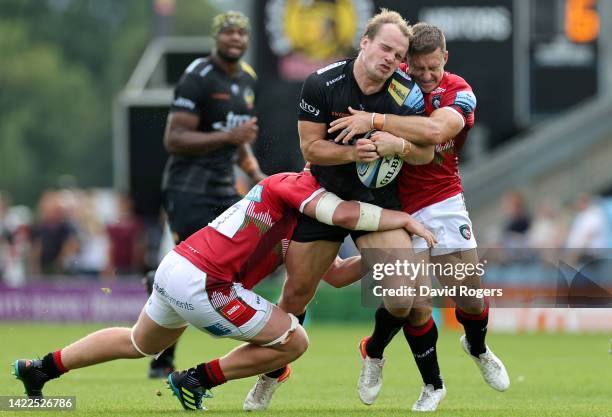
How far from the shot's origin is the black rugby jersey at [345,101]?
907 cm

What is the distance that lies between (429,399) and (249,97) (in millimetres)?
3775

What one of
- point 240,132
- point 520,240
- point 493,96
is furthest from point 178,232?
point 493,96

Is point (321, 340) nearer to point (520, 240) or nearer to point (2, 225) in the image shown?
point (520, 240)

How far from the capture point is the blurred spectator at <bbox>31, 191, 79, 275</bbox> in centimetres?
2255

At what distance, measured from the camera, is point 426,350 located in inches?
378

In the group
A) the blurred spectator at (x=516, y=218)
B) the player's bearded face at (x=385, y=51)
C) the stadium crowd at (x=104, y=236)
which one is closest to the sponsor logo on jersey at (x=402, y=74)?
the player's bearded face at (x=385, y=51)

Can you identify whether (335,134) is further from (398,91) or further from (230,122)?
(230,122)

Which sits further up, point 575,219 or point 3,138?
point 575,219

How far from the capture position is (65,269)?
22500mm

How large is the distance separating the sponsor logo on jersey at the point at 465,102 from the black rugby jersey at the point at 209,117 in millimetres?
3062

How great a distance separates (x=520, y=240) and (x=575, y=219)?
806 mm

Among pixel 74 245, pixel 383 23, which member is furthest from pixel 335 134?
pixel 74 245

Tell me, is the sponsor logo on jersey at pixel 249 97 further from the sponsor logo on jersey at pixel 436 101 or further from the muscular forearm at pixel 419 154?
the muscular forearm at pixel 419 154

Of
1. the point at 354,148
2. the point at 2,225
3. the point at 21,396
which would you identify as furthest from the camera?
the point at 2,225
